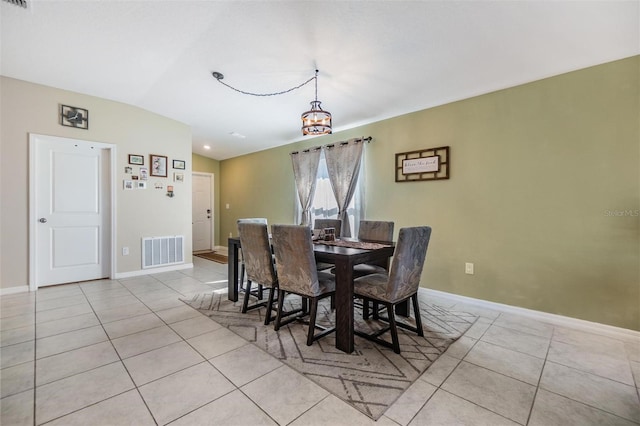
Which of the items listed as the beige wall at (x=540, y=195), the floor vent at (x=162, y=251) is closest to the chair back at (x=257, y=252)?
the beige wall at (x=540, y=195)

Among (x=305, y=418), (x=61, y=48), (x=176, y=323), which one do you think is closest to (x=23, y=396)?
(x=176, y=323)

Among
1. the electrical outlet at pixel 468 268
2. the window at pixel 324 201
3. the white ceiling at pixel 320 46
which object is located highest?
the white ceiling at pixel 320 46

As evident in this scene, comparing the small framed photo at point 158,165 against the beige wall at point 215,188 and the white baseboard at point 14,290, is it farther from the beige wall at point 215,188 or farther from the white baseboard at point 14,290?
the beige wall at point 215,188

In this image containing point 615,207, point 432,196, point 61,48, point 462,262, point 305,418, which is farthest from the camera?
point 432,196

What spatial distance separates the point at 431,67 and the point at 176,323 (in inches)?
138

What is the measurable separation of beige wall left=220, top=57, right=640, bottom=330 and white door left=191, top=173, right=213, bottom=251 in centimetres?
512

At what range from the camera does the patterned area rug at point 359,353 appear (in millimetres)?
1688

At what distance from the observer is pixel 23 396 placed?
1601 mm

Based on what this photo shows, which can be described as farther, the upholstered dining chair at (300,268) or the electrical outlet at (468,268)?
the electrical outlet at (468,268)

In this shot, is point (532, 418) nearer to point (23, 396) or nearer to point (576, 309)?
point (576, 309)

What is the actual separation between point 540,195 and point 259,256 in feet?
9.38

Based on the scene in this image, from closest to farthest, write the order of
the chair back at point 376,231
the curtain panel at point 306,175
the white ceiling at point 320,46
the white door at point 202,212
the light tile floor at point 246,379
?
1. the light tile floor at point 246,379
2. the white ceiling at point 320,46
3. the chair back at point 376,231
4. the curtain panel at point 306,175
5. the white door at point 202,212

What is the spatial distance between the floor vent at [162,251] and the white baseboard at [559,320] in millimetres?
4390

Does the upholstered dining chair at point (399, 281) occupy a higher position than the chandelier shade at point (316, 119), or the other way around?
the chandelier shade at point (316, 119)
